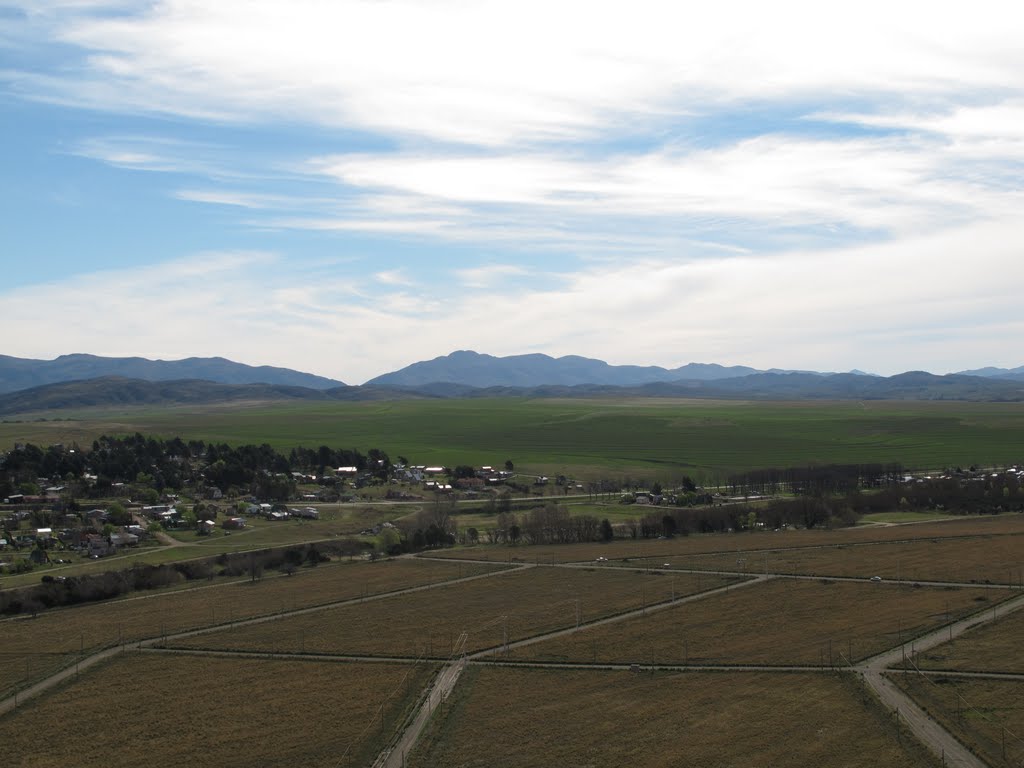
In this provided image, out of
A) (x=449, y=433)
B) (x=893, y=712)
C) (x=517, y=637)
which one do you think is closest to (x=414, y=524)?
(x=517, y=637)

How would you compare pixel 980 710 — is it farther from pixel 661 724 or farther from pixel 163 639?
pixel 163 639

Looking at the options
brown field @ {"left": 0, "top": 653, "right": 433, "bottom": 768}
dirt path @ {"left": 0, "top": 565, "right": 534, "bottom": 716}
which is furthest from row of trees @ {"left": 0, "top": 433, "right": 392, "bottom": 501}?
brown field @ {"left": 0, "top": 653, "right": 433, "bottom": 768}

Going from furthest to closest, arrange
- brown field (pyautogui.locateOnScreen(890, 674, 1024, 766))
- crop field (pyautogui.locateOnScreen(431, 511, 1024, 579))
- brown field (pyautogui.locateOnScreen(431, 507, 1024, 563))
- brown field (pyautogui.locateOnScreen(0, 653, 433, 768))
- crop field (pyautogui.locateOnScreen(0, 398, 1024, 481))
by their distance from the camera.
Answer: crop field (pyautogui.locateOnScreen(0, 398, 1024, 481)), brown field (pyautogui.locateOnScreen(431, 507, 1024, 563)), crop field (pyautogui.locateOnScreen(431, 511, 1024, 579)), brown field (pyautogui.locateOnScreen(0, 653, 433, 768)), brown field (pyautogui.locateOnScreen(890, 674, 1024, 766))

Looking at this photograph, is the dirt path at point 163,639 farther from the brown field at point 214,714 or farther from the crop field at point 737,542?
the crop field at point 737,542

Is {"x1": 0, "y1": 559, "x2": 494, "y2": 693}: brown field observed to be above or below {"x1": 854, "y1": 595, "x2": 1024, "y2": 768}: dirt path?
below

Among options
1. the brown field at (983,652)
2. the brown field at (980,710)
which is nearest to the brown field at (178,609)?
the brown field at (983,652)

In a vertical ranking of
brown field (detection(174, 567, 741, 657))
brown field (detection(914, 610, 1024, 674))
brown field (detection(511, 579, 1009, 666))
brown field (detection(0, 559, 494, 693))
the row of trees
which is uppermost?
the row of trees

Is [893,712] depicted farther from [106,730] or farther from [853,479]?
[853,479]

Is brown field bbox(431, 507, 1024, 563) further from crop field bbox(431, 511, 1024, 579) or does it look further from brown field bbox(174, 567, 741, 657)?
brown field bbox(174, 567, 741, 657)
